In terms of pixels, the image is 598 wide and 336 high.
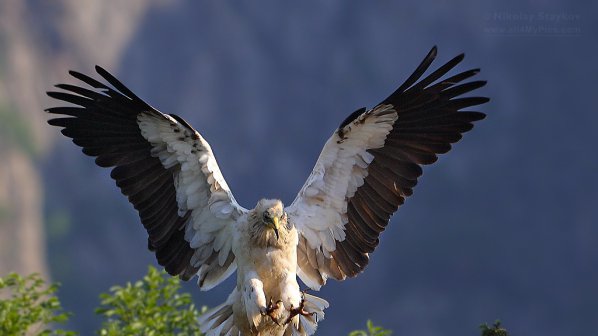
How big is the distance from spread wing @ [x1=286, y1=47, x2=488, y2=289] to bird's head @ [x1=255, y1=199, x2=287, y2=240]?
0.41 meters

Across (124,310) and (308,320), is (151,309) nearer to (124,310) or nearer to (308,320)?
(124,310)

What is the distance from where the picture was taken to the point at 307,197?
8039mm

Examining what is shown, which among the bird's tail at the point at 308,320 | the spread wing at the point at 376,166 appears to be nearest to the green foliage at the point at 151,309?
the bird's tail at the point at 308,320

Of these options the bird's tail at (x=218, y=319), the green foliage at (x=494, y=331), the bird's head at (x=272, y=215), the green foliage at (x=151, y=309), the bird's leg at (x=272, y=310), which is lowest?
the green foliage at (x=494, y=331)

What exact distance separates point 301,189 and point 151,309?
169 centimetres

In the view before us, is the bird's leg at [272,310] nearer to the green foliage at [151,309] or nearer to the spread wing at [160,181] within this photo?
the spread wing at [160,181]

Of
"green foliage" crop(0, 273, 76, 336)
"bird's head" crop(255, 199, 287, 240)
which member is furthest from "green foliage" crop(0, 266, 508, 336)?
"bird's head" crop(255, 199, 287, 240)

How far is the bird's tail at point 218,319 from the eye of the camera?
7.86 metres

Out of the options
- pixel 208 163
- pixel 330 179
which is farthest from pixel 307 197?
pixel 208 163

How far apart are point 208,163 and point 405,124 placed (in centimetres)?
153

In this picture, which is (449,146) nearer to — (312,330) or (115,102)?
(312,330)

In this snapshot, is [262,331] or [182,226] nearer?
[262,331]

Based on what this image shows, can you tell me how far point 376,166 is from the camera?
26.6 feet

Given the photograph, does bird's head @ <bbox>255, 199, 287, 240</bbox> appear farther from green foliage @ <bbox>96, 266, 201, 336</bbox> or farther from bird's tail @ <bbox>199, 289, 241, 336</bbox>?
green foliage @ <bbox>96, 266, 201, 336</bbox>
